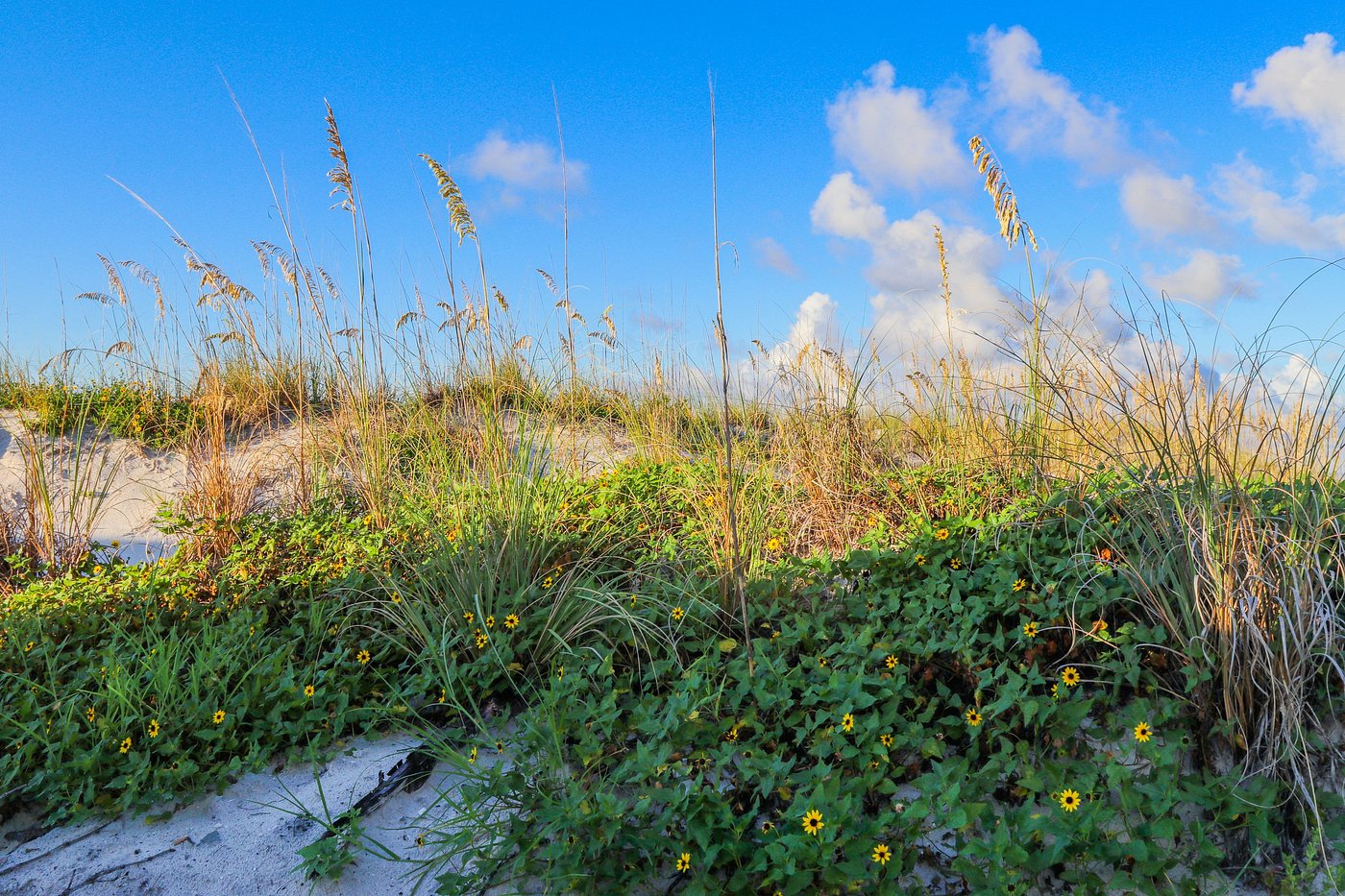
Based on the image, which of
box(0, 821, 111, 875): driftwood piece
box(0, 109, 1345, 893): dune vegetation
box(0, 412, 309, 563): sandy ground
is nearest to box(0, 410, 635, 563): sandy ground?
box(0, 412, 309, 563): sandy ground

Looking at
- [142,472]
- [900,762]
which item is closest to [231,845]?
[900,762]

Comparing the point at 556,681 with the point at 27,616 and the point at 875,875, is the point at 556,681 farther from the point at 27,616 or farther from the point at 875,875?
the point at 27,616

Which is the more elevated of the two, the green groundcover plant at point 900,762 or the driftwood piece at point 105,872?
the green groundcover plant at point 900,762

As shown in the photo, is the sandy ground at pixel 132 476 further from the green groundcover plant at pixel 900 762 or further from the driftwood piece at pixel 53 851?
the green groundcover plant at pixel 900 762

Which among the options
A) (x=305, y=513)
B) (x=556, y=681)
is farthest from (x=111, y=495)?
(x=556, y=681)

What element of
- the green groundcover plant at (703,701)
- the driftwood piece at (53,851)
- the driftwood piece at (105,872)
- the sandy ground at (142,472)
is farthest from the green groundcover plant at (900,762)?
the sandy ground at (142,472)

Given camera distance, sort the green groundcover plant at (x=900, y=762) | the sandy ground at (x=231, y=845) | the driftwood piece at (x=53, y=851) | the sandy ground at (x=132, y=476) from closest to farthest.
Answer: the green groundcover plant at (x=900, y=762) → the sandy ground at (x=231, y=845) → the driftwood piece at (x=53, y=851) → the sandy ground at (x=132, y=476)

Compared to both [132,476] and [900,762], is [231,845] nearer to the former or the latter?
[900,762]

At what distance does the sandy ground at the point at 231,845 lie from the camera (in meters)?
2.53

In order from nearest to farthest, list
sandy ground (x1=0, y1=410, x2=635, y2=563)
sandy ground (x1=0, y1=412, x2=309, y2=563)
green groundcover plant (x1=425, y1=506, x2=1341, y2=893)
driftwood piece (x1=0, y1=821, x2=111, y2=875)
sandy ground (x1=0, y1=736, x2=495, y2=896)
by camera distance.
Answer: green groundcover plant (x1=425, y1=506, x2=1341, y2=893) < sandy ground (x1=0, y1=736, x2=495, y2=896) < driftwood piece (x1=0, y1=821, x2=111, y2=875) < sandy ground (x1=0, y1=410, x2=635, y2=563) < sandy ground (x1=0, y1=412, x2=309, y2=563)

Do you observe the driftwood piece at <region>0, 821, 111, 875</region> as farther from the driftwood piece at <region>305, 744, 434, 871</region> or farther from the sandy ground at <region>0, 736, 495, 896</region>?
the driftwood piece at <region>305, 744, 434, 871</region>

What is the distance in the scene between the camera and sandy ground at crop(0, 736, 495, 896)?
2525mm

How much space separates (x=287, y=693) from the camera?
3.20 meters

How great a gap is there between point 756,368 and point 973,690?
3.35 metres
